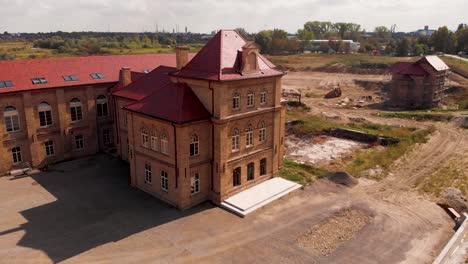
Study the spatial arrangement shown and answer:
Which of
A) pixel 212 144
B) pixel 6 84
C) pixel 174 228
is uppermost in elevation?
pixel 6 84

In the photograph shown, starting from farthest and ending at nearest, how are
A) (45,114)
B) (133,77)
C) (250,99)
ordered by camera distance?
(133,77) → (45,114) → (250,99)

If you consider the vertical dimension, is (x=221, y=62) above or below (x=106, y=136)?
above

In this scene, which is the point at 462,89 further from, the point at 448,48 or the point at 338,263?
the point at 338,263

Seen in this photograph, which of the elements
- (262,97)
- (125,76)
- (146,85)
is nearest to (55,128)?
(125,76)

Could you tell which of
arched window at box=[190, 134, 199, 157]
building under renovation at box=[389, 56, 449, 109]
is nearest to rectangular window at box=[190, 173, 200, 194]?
arched window at box=[190, 134, 199, 157]

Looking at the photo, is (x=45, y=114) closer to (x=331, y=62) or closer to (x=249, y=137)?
(x=249, y=137)

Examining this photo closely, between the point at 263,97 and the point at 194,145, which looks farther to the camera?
the point at 263,97

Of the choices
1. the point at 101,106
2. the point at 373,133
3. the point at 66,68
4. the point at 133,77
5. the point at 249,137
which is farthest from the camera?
the point at 373,133
